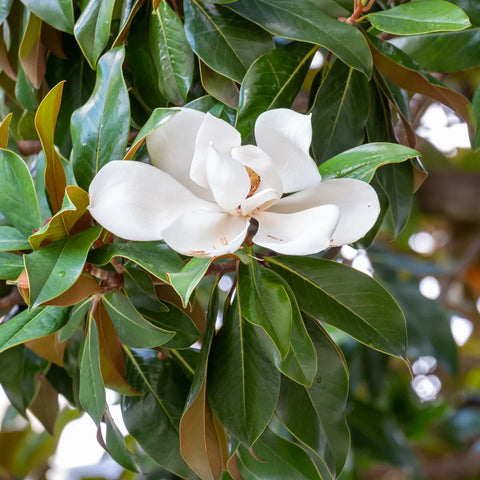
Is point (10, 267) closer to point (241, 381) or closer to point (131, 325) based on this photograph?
point (131, 325)

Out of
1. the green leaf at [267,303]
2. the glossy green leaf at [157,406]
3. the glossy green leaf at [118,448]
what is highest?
the green leaf at [267,303]

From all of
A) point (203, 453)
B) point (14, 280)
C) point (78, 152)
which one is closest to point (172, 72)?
point (78, 152)

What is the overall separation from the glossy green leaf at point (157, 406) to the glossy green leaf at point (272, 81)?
305mm

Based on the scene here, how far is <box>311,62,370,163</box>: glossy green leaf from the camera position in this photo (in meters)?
0.63

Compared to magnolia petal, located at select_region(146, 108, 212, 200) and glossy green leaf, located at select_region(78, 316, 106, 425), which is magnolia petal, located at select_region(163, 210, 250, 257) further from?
glossy green leaf, located at select_region(78, 316, 106, 425)

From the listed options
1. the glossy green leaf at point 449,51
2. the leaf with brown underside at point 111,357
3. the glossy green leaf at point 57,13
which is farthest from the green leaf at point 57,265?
the glossy green leaf at point 449,51

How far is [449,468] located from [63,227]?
1.78m

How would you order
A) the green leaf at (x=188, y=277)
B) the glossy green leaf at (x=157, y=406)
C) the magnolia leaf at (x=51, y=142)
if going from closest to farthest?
the green leaf at (x=188, y=277), the magnolia leaf at (x=51, y=142), the glossy green leaf at (x=157, y=406)

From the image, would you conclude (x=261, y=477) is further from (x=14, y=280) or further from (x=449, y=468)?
(x=449, y=468)

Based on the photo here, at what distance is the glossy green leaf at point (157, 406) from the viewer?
2.26 feet

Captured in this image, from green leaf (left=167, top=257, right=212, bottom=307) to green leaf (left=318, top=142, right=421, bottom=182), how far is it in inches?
4.9

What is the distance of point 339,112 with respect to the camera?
64 cm

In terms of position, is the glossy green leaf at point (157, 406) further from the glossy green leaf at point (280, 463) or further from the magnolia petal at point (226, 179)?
the magnolia petal at point (226, 179)

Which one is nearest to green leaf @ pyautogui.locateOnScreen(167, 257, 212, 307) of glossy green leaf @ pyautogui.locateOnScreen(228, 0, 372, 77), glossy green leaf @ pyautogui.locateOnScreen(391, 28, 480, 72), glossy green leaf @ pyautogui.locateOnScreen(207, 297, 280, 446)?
glossy green leaf @ pyautogui.locateOnScreen(207, 297, 280, 446)
